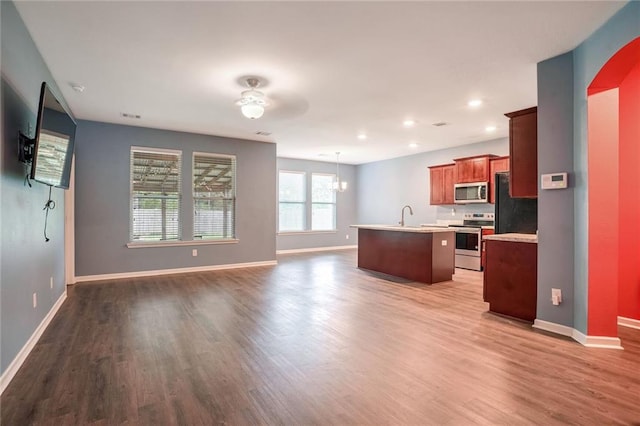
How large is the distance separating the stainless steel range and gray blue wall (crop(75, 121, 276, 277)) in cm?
441

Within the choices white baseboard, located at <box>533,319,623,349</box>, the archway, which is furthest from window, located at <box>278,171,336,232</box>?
the archway

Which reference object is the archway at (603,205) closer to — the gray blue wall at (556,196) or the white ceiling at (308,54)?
the gray blue wall at (556,196)

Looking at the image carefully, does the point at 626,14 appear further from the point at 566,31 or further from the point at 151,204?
the point at 151,204

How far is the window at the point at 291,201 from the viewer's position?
9.26 metres

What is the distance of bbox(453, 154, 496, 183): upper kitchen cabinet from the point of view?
6.59 meters

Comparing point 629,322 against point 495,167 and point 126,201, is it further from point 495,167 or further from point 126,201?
point 126,201

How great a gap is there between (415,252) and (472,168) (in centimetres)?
268

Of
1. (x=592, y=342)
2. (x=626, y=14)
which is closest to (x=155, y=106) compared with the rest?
(x=626, y=14)

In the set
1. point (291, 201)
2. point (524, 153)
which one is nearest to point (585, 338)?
point (524, 153)

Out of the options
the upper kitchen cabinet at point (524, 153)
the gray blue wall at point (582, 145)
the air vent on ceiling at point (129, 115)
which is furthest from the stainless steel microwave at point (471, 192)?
the air vent on ceiling at point (129, 115)

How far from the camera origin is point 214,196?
6.64 metres

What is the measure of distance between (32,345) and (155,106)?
340 cm

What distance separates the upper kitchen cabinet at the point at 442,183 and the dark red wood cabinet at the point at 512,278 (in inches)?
148

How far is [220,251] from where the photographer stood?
666cm
